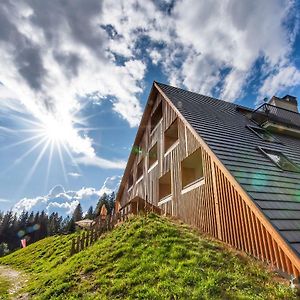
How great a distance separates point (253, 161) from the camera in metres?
7.77

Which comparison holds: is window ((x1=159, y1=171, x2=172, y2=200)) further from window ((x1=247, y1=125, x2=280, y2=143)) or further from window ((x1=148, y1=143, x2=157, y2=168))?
window ((x1=247, y1=125, x2=280, y2=143))

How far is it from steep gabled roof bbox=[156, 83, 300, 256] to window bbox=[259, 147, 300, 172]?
0.94 feet

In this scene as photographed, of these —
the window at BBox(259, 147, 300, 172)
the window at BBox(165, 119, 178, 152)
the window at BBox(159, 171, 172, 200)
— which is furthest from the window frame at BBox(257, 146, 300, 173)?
the window at BBox(159, 171, 172, 200)

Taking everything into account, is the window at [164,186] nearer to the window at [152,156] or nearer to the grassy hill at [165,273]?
the window at [152,156]

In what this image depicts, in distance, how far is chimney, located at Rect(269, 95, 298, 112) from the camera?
19688 mm

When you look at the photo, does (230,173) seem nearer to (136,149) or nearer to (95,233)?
(95,233)

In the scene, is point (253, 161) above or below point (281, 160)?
below

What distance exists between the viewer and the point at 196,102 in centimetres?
1367

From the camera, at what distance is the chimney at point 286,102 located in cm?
1969

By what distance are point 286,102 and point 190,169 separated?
13654mm

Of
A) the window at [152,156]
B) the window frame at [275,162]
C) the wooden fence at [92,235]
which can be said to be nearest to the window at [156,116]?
the window at [152,156]

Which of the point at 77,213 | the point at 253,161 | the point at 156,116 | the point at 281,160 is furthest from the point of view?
the point at 77,213

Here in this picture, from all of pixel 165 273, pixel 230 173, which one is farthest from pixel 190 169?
pixel 165 273

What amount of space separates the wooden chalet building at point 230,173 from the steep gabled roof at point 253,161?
0.06ft
